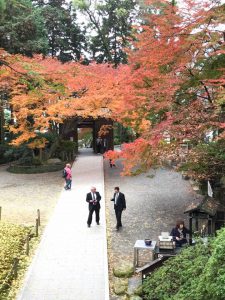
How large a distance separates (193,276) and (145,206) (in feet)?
31.4

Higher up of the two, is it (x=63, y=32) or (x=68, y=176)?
(x=63, y=32)

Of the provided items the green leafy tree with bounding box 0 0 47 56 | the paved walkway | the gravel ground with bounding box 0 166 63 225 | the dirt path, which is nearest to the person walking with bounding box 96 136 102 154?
the dirt path

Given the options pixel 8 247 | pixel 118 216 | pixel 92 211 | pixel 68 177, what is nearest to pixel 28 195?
pixel 68 177

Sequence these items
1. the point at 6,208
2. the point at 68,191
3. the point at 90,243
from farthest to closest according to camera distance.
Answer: the point at 68,191, the point at 6,208, the point at 90,243

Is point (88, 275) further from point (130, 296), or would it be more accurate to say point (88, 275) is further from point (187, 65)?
point (187, 65)

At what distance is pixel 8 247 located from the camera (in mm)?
11461

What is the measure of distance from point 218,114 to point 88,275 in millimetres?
6579

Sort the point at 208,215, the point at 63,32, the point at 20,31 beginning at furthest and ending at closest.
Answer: the point at 63,32
the point at 20,31
the point at 208,215

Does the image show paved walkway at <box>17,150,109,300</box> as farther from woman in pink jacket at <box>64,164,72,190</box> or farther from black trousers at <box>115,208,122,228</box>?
woman in pink jacket at <box>64,164,72,190</box>

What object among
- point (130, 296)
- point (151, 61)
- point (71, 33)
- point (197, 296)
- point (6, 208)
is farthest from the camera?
point (71, 33)

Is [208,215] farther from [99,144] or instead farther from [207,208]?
→ [99,144]

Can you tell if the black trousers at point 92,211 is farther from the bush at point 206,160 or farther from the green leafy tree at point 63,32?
the green leafy tree at point 63,32

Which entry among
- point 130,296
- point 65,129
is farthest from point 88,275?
point 65,129

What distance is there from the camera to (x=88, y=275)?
977cm
